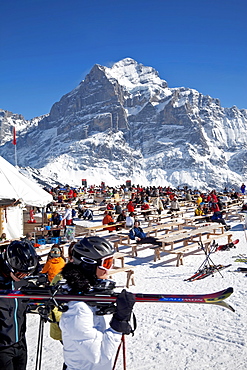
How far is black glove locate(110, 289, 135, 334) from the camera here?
1.77m

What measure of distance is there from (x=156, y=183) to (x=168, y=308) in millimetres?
111696

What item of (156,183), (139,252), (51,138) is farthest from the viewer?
(51,138)

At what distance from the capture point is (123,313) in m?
1.78

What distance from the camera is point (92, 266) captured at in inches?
80.0

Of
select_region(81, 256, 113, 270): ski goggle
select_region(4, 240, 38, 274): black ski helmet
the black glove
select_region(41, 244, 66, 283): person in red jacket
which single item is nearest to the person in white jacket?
the black glove

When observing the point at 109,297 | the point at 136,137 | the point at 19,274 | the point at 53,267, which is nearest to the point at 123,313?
A: the point at 109,297

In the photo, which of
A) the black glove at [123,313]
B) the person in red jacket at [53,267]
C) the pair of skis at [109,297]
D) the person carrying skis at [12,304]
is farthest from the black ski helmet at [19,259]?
the person in red jacket at [53,267]

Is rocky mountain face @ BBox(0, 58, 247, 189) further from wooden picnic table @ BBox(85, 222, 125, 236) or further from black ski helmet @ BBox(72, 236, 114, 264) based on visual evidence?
black ski helmet @ BBox(72, 236, 114, 264)

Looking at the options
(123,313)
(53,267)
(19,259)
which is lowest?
(53,267)

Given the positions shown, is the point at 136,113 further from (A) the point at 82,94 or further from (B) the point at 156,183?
(B) the point at 156,183

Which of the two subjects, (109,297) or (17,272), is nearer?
(109,297)

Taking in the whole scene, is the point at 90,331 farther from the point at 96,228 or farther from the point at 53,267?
the point at 96,228

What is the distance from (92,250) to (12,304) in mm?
932

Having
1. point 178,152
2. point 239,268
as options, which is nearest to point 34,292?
point 239,268
